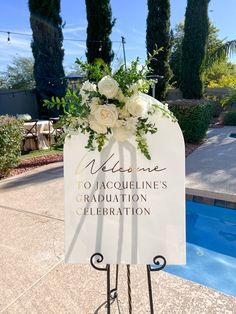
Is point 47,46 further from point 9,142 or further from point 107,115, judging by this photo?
point 107,115

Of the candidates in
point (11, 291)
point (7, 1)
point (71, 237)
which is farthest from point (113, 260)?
point (7, 1)

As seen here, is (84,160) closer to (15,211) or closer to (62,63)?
(15,211)

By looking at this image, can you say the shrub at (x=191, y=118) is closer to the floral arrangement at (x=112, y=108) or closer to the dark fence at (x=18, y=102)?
the floral arrangement at (x=112, y=108)

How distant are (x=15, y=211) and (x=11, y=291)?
5.21 feet

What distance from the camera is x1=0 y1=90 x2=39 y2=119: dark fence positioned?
41.2ft

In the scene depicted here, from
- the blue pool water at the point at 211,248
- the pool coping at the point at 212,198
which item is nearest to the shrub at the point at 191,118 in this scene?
the pool coping at the point at 212,198

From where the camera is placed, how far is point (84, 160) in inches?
54.9

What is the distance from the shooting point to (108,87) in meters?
1.22

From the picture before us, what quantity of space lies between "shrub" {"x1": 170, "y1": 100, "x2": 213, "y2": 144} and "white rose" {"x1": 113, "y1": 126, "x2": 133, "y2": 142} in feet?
20.3

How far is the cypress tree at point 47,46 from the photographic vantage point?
36.1 feet

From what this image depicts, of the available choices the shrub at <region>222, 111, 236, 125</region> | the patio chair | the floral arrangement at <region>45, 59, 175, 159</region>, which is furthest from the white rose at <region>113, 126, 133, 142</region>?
the shrub at <region>222, 111, 236, 125</region>

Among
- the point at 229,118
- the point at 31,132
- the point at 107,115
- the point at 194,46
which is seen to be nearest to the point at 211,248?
the point at 107,115

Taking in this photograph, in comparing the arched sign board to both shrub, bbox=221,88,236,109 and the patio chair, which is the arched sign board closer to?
the patio chair

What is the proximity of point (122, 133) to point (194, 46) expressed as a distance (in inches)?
472
